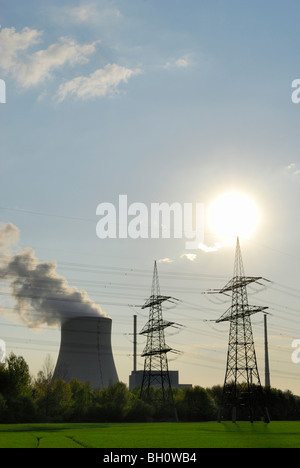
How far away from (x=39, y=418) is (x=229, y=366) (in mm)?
22113

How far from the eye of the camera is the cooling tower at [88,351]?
73.8 metres

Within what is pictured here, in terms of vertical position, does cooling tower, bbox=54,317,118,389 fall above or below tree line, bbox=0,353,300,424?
above

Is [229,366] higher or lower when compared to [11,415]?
higher

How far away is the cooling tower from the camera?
7381cm

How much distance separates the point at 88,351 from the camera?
74688 mm

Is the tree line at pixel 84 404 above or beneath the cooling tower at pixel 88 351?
beneath

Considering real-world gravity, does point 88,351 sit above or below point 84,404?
above

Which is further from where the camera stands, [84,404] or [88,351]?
[88,351]

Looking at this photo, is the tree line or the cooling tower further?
the cooling tower

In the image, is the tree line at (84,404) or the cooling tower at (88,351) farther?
the cooling tower at (88,351)
